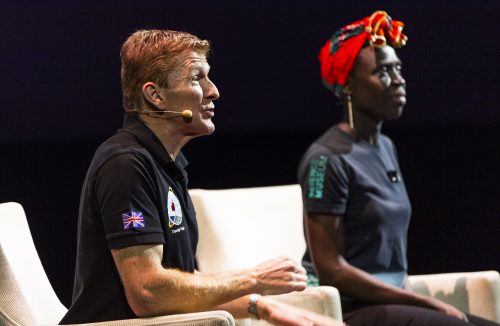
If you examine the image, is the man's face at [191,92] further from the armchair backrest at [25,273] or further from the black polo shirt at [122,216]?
the armchair backrest at [25,273]

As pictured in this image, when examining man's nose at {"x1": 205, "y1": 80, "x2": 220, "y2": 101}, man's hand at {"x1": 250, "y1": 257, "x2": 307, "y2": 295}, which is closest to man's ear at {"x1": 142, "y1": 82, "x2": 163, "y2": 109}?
man's nose at {"x1": 205, "y1": 80, "x2": 220, "y2": 101}

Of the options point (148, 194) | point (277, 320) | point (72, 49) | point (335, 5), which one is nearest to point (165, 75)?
point (148, 194)

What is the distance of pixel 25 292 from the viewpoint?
7.46 feet

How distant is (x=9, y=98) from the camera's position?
335cm

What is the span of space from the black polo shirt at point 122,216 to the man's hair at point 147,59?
0.08 metres

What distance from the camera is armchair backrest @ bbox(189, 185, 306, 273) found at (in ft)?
9.62

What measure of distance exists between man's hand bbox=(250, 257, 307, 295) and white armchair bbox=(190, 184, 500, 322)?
3.12ft

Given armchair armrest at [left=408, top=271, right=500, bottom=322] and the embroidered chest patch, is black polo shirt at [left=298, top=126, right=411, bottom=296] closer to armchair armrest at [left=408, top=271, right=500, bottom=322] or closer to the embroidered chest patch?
armchair armrest at [left=408, top=271, right=500, bottom=322]

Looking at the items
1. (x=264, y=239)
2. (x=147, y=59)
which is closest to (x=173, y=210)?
(x=147, y=59)

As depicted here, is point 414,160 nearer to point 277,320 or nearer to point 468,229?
point 468,229

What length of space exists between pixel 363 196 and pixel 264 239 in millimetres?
412

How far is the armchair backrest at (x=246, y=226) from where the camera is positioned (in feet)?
9.62

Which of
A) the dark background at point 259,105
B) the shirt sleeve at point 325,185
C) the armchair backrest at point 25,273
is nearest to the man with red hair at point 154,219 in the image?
the armchair backrest at point 25,273

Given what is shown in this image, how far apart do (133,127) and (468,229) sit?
2.27m
